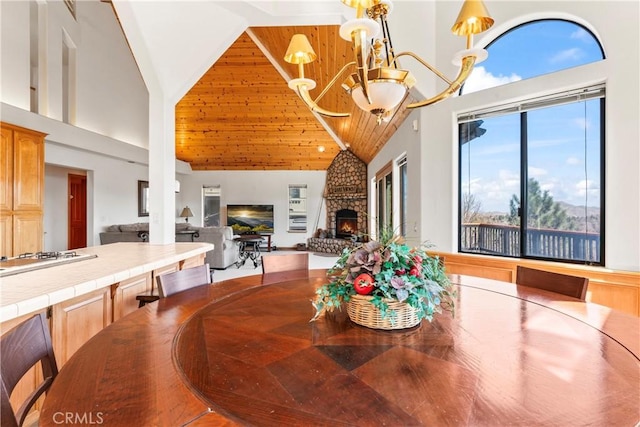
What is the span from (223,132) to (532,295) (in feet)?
23.9

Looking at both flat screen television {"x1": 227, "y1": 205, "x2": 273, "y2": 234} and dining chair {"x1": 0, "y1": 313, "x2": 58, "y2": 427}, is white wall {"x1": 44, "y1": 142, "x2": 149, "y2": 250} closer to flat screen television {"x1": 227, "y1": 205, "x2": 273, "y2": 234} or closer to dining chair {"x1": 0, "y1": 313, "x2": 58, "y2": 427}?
flat screen television {"x1": 227, "y1": 205, "x2": 273, "y2": 234}

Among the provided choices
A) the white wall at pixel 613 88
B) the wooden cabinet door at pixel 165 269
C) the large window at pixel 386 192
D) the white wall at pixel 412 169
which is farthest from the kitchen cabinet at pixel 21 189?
the white wall at pixel 613 88

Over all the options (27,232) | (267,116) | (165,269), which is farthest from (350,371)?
(267,116)

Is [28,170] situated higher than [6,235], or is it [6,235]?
[28,170]

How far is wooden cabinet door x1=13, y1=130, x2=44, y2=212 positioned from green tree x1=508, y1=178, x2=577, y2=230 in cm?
551

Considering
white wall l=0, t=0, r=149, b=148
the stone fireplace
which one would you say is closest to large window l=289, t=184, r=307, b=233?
the stone fireplace

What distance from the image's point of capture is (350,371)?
81cm

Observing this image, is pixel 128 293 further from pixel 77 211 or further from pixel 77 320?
pixel 77 211

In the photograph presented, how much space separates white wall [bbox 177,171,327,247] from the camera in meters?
9.29

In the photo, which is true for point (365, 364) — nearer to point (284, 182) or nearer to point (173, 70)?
point (173, 70)

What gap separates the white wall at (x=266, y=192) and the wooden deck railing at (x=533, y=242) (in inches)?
246

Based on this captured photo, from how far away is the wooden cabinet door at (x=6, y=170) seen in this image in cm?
364

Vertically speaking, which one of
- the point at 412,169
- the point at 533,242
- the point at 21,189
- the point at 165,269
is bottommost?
the point at 165,269

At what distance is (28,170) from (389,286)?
488 centimetres
